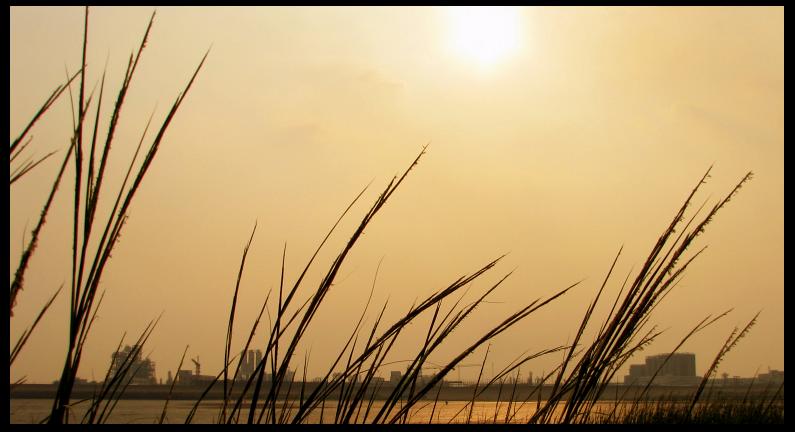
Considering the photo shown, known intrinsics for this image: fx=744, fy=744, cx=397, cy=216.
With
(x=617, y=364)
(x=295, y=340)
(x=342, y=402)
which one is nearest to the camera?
(x=295, y=340)

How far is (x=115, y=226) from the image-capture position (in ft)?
3.30

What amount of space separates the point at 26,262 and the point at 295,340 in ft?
1.68

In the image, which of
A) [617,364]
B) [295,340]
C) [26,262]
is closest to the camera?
[26,262]

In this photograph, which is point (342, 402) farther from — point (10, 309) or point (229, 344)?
point (10, 309)

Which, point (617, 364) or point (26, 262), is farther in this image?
point (617, 364)
